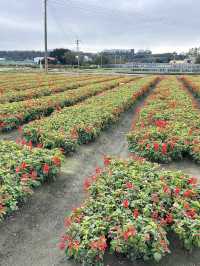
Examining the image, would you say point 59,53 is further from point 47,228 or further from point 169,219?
point 169,219

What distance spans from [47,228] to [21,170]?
45.1 inches

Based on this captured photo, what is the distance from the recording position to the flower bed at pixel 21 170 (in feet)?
14.5

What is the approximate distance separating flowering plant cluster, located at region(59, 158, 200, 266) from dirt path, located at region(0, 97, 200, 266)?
0.19 m

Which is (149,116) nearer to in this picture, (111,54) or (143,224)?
(143,224)

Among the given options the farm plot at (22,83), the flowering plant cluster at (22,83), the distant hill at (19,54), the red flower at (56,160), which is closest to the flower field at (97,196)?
the red flower at (56,160)

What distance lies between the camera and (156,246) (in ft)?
11.2

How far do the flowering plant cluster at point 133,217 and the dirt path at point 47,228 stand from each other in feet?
0.64

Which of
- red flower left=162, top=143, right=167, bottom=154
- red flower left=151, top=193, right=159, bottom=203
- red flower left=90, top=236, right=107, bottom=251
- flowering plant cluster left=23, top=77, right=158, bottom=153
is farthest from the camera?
flowering plant cluster left=23, top=77, right=158, bottom=153

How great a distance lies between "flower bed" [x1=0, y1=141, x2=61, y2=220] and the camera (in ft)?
14.5

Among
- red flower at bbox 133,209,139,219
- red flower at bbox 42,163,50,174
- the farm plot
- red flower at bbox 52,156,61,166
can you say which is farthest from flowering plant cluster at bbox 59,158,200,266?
the farm plot

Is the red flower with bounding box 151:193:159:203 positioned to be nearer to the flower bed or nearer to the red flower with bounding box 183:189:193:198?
the red flower with bounding box 183:189:193:198

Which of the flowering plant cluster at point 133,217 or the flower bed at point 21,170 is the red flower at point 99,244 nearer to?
the flowering plant cluster at point 133,217

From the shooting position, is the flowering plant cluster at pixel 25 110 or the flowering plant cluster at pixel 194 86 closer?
the flowering plant cluster at pixel 25 110

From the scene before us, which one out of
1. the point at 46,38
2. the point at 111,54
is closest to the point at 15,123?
the point at 46,38
